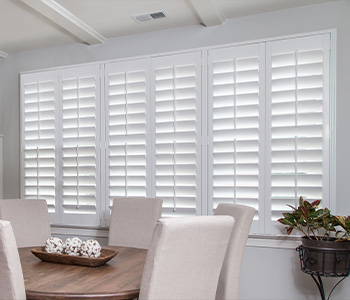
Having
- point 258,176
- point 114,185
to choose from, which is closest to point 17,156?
point 114,185

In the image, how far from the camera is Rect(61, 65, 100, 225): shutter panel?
369 centimetres

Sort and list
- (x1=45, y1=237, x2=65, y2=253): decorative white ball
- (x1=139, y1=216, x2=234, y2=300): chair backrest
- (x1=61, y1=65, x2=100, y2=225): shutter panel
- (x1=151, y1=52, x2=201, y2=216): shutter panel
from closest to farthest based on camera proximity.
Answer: (x1=139, y1=216, x2=234, y2=300): chair backrest
(x1=45, y1=237, x2=65, y2=253): decorative white ball
(x1=151, y1=52, x2=201, y2=216): shutter panel
(x1=61, y1=65, x2=100, y2=225): shutter panel

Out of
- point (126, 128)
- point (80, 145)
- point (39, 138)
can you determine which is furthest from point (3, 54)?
point (126, 128)

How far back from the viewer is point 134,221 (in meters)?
2.98

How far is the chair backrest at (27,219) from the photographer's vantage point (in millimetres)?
3031

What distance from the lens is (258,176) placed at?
120 inches

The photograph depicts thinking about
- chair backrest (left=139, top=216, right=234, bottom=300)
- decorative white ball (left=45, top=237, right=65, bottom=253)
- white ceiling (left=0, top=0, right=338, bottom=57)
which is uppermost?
white ceiling (left=0, top=0, right=338, bottom=57)

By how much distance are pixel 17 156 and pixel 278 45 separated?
10.1 feet

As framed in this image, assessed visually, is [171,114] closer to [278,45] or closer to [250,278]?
[278,45]

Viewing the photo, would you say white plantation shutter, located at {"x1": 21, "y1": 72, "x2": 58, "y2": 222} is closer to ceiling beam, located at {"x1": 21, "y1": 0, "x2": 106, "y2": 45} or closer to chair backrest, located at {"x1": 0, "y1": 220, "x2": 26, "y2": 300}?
ceiling beam, located at {"x1": 21, "y1": 0, "x2": 106, "y2": 45}

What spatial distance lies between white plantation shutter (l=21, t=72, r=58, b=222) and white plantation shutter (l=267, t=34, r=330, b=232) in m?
2.29

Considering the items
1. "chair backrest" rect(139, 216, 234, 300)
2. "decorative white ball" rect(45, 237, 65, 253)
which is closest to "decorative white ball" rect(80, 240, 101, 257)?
"decorative white ball" rect(45, 237, 65, 253)

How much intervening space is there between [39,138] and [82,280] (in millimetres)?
2497

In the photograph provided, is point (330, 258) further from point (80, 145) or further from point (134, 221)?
point (80, 145)
